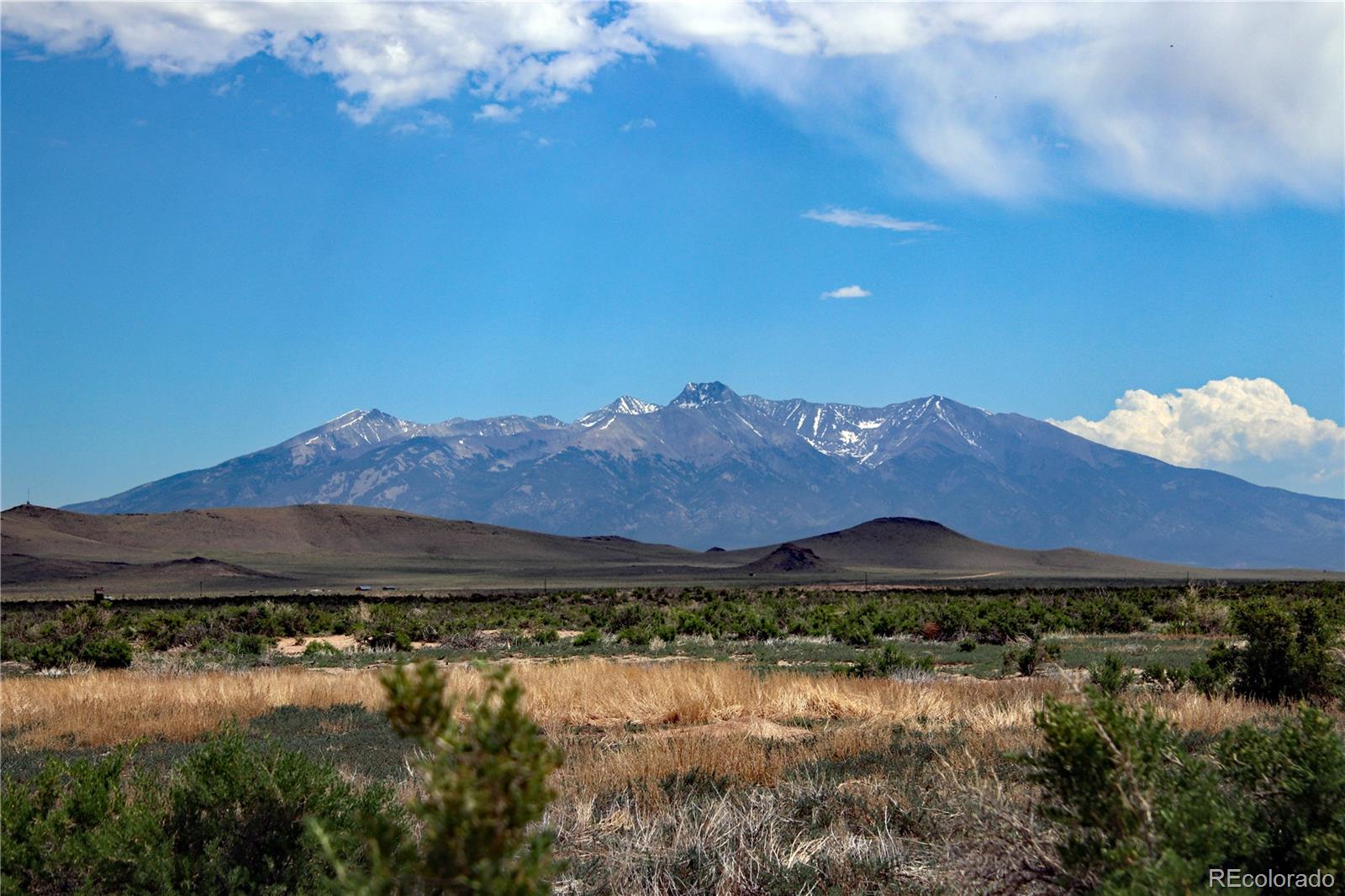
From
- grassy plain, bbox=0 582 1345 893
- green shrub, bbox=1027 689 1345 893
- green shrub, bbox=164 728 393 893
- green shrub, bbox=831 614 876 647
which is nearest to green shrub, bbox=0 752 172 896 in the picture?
green shrub, bbox=164 728 393 893

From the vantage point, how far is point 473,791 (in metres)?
2.72

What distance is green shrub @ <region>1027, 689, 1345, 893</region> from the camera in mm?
4090

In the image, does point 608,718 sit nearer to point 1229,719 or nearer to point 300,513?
point 1229,719

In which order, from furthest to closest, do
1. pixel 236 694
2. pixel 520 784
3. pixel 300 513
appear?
pixel 300 513 < pixel 236 694 < pixel 520 784

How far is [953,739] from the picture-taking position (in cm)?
1094

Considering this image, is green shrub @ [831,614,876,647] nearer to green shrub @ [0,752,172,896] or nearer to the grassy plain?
the grassy plain

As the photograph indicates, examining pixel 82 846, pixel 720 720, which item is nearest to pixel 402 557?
pixel 720 720

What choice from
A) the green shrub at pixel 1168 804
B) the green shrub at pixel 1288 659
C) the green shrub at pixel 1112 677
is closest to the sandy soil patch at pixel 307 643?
the green shrub at pixel 1112 677

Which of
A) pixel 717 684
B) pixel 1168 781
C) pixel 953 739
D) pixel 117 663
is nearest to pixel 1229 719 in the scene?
pixel 953 739

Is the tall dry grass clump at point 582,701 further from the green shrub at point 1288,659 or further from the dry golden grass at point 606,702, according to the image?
the green shrub at point 1288,659

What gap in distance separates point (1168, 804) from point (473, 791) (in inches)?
128

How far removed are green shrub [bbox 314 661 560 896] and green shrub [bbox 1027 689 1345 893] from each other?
7.53 ft

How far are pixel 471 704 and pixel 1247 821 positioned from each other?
3894mm

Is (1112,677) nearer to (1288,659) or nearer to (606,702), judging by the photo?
(1288,659)
